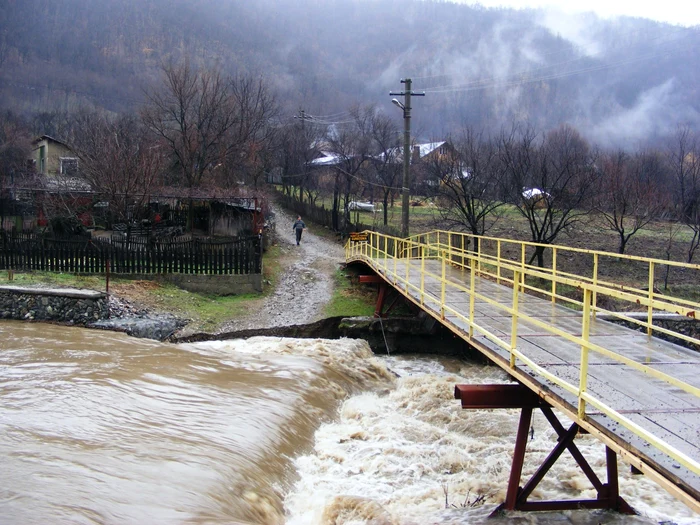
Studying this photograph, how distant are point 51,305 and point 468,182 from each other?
63.8ft

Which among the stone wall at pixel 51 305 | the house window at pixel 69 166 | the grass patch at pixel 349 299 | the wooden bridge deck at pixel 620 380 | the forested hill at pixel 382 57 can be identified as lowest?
the grass patch at pixel 349 299

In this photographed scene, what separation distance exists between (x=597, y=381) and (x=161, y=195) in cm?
2114

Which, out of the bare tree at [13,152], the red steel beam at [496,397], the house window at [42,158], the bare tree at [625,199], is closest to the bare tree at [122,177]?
the red steel beam at [496,397]

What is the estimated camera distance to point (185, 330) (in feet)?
49.2

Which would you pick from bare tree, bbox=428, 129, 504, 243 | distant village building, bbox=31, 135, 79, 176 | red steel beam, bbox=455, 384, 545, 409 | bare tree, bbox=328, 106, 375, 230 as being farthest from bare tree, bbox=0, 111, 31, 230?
red steel beam, bbox=455, 384, 545, 409

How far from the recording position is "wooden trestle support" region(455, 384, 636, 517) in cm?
657

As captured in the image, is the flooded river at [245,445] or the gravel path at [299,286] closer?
the flooded river at [245,445]

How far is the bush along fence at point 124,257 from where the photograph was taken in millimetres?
18172

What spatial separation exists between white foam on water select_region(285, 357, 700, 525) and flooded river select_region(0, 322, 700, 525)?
0.09 feet

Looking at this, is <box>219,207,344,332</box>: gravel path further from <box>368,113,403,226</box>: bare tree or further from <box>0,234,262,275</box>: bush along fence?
<box>368,113,403,226</box>: bare tree

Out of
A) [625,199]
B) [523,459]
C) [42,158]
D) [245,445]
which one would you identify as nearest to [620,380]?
[523,459]

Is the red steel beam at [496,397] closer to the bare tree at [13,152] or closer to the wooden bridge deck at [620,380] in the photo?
the wooden bridge deck at [620,380]

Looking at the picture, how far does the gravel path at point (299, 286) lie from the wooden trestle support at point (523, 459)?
9.72 m

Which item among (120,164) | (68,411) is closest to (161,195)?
(120,164)
